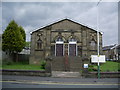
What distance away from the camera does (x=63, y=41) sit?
104ft

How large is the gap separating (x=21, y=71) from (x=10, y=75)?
4.46 ft

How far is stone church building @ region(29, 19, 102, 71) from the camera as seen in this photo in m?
31.5

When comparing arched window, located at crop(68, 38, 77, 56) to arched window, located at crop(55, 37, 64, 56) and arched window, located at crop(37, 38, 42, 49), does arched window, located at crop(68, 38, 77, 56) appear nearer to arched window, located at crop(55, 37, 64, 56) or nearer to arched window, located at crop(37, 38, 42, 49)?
arched window, located at crop(55, 37, 64, 56)

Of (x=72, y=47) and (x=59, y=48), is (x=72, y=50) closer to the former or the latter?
(x=72, y=47)

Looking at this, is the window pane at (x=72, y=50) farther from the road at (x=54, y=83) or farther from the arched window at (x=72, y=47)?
the road at (x=54, y=83)

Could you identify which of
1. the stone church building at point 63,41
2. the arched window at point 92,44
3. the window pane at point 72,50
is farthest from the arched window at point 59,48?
the arched window at point 92,44

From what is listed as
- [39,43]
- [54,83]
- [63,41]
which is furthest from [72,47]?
[54,83]

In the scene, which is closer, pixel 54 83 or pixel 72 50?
pixel 54 83

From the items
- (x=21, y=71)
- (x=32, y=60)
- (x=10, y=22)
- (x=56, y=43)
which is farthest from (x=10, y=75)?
(x=10, y=22)

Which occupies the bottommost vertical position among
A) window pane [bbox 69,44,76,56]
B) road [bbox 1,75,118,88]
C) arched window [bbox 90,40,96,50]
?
road [bbox 1,75,118,88]

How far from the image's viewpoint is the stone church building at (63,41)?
31484 mm

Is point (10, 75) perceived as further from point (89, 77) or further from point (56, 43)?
point (56, 43)

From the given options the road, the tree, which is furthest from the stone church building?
the road

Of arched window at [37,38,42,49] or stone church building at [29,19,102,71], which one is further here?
arched window at [37,38,42,49]
